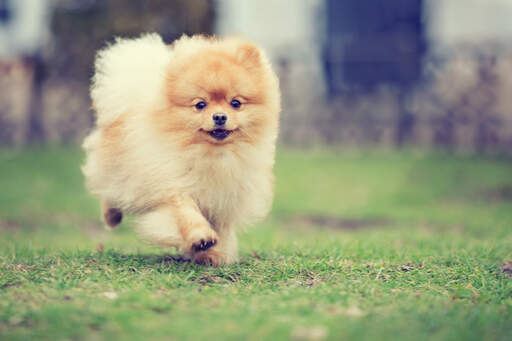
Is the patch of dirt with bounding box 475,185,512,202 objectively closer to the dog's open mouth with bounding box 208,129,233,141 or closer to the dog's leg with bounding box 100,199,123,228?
the dog's leg with bounding box 100,199,123,228

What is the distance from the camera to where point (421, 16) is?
42.8 feet

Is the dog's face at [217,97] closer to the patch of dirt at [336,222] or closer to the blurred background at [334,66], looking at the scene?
the patch of dirt at [336,222]

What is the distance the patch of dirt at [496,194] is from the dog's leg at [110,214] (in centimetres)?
572

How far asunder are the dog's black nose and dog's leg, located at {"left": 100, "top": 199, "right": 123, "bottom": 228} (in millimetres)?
1423

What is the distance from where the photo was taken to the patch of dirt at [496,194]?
838 centimetres

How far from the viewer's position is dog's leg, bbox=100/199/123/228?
15.1ft

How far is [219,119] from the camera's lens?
11.6 feet

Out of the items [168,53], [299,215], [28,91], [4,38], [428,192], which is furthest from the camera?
A: [4,38]

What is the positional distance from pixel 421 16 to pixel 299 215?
23.1ft

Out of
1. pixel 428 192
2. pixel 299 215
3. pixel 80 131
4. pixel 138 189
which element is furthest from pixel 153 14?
pixel 138 189

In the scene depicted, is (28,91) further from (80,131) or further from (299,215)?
(299,215)

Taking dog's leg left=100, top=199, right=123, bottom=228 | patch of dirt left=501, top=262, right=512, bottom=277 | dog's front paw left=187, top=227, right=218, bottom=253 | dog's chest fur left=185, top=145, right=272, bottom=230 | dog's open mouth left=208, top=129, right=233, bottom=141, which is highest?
dog's open mouth left=208, top=129, right=233, bottom=141

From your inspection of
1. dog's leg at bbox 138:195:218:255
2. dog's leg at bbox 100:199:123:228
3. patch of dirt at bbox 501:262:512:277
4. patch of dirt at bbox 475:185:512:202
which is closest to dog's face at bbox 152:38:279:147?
dog's leg at bbox 138:195:218:255

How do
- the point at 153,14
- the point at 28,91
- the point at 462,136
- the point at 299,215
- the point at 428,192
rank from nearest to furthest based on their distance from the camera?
the point at 299,215 < the point at 428,192 < the point at 153,14 < the point at 462,136 < the point at 28,91
